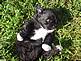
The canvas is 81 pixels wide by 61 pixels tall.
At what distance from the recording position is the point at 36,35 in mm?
4367

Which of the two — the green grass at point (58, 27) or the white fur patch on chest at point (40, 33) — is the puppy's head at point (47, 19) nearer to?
the white fur patch on chest at point (40, 33)

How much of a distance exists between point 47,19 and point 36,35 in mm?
296

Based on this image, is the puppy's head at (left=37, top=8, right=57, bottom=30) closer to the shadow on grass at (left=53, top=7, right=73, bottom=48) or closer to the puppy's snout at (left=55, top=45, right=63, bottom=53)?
the shadow on grass at (left=53, top=7, right=73, bottom=48)

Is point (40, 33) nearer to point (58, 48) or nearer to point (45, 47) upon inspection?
point (45, 47)

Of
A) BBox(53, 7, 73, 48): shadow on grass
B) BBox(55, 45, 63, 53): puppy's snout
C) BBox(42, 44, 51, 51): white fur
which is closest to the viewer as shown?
→ BBox(42, 44, 51, 51): white fur

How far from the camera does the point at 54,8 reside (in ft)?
15.9

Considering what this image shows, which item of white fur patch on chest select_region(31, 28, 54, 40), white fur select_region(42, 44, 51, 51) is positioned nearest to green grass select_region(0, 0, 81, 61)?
white fur select_region(42, 44, 51, 51)

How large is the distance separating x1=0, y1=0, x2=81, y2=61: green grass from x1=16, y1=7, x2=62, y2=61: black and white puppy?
0.67ft

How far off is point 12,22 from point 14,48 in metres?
0.47

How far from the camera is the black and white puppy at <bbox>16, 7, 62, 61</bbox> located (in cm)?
433

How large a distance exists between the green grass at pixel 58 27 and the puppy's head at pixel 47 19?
0.28 metres

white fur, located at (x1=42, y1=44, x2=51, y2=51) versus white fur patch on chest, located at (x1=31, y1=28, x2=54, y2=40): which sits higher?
white fur patch on chest, located at (x1=31, y1=28, x2=54, y2=40)

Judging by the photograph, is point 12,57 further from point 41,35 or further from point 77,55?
point 77,55

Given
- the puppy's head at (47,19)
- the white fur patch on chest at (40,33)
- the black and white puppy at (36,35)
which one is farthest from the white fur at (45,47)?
the puppy's head at (47,19)
